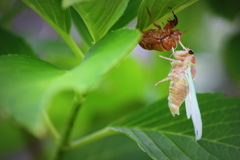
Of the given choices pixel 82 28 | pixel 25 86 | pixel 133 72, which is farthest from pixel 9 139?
pixel 25 86

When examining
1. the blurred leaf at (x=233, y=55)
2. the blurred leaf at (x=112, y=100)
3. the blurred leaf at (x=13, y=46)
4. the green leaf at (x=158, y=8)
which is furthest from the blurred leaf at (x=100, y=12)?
the blurred leaf at (x=233, y=55)

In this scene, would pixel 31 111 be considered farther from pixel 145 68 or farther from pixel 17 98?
pixel 145 68

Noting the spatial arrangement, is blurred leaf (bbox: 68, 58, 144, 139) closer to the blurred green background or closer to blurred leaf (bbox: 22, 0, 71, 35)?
the blurred green background

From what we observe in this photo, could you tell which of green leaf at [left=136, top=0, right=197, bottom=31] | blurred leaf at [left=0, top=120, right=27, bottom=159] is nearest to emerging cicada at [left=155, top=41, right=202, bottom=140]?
green leaf at [left=136, top=0, right=197, bottom=31]

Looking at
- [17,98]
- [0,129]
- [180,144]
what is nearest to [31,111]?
[17,98]

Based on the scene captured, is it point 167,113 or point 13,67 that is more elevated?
point 13,67

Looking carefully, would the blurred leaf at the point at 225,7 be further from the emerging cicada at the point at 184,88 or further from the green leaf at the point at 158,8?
the green leaf at the point at 158,8

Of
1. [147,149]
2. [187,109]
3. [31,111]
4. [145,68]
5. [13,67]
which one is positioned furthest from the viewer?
[145,68]
